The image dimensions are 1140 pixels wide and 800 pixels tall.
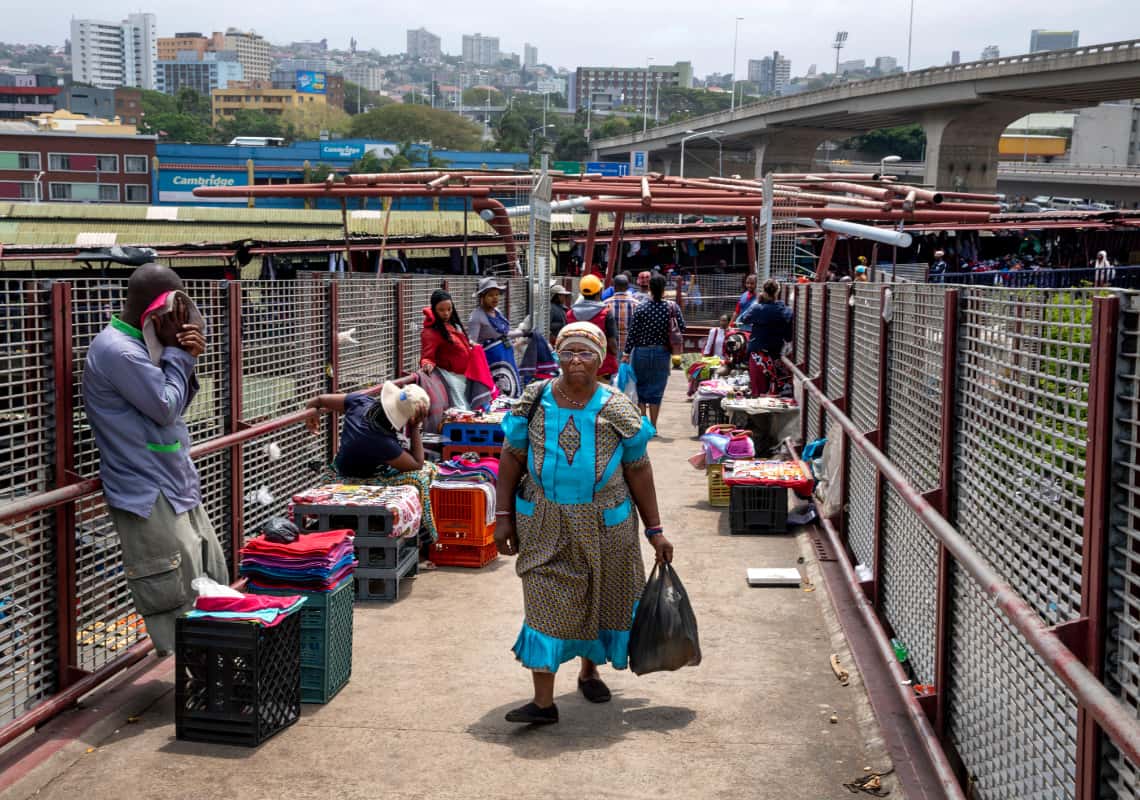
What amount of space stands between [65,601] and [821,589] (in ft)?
15.2

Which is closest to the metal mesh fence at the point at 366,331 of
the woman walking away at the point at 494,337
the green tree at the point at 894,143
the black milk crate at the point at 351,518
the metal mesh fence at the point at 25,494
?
the woman walking away at the point at 494,337

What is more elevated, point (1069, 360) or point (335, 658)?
point (1069, 360)

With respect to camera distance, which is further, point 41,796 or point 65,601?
point 65,601

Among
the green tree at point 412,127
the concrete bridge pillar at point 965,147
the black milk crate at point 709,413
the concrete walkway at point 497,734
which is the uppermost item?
the green tree at point 412,127

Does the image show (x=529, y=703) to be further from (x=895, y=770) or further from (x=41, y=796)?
(x=41, y=796)

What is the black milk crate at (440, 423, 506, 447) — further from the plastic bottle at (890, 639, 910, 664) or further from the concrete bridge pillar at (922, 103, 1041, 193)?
the concrete bridge pillar at (922, 103, 1041, 193)

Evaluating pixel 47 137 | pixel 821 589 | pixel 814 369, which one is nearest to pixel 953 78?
pixel 814 369

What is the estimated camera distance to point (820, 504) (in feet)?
32.9

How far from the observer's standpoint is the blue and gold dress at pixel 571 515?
17.9 feet

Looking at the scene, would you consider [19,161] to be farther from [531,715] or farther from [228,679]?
[531,715]

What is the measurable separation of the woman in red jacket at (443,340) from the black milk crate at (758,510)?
2.71 metres

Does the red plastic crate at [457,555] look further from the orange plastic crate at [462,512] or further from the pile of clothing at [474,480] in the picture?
the pile of clothing at [474,480]

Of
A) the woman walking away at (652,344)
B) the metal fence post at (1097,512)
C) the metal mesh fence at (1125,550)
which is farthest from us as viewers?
the woman walking away at (652,344)

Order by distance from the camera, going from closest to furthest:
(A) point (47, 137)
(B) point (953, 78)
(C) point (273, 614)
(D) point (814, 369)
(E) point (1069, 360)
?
(E) point (1069, 360)
(C) point (273, 614)
(D) point (814, 369)
(B) point (953, 78)
(A) point (47, 137)
